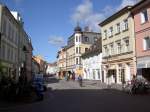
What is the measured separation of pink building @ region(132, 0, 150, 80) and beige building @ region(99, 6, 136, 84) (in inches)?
47.7

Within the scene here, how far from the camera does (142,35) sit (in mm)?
33156

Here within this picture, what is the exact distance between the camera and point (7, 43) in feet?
116

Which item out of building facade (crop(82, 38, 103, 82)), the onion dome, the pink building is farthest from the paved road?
the onion dome

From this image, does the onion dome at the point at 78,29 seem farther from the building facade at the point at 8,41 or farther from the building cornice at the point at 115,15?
the building facade at the point at 8,41

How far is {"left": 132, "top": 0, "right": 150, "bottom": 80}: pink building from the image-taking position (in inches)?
1254

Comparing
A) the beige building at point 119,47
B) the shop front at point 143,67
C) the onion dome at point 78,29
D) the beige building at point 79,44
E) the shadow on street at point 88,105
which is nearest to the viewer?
the shadow on street at point 88,105

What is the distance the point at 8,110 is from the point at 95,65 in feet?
141

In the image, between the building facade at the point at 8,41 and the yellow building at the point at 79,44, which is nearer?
the building facade at the point at 8,41

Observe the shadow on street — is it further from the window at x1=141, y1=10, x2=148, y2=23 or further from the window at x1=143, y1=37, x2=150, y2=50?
the window at x1=141, y1=10, x2=148, y2=23

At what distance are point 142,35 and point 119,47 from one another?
7.48 m

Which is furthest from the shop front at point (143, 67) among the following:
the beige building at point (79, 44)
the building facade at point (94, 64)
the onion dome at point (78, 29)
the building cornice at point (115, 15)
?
the onion dome at point (78, 29)

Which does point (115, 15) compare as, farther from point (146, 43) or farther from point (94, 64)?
point (94, 64)

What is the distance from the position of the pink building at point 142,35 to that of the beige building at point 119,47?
121cm

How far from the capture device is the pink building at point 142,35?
104 ft
